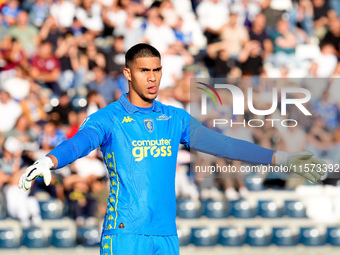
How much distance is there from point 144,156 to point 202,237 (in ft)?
22.1

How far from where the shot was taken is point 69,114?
1211 cm

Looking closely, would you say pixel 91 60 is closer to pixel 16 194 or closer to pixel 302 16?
pixel 16 194

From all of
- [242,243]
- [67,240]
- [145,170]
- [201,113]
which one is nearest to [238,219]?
[242,243]

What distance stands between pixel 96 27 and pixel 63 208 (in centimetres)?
378

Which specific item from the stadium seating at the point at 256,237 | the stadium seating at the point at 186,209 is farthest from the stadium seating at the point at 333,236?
the stadium seating at the point at 186,209

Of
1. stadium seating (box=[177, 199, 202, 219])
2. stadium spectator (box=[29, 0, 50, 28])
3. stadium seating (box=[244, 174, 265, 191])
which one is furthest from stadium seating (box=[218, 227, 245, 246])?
stadium spectator (box=[29, 0, 50, 28])

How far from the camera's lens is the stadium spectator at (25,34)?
1316cm

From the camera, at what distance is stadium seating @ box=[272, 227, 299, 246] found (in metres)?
11.9

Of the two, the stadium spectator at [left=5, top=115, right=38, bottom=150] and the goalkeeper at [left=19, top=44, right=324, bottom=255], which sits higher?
the stadium spectator at [left=5, top=115, right=38, bottom=150]

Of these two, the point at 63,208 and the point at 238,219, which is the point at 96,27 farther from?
the point at 238,219

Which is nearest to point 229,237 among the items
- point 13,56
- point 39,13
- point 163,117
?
point 13,56

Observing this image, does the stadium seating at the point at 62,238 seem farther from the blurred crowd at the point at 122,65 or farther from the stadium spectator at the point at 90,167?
the stadium spectator at the point at 90,167

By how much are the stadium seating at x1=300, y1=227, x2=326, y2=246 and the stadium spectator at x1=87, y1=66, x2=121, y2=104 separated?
4.15m

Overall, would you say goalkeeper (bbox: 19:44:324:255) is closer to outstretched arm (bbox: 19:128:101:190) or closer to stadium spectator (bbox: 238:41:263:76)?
outstretched arm (bbox: 19:128:101:190)
